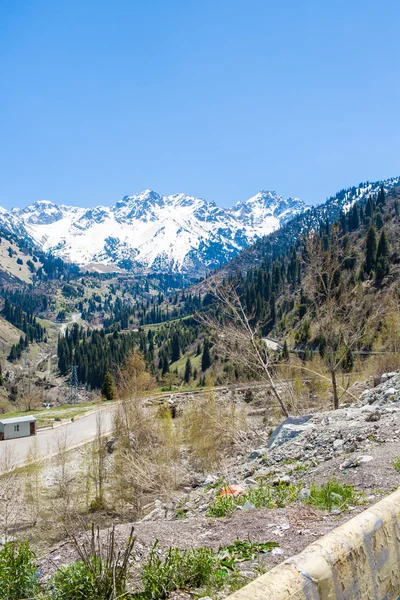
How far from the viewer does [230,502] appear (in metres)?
8.40

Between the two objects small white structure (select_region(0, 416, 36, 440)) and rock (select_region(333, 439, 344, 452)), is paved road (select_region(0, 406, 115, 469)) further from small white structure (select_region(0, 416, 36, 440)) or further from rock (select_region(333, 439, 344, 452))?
rock (select_region(333, 439, 344, 452))

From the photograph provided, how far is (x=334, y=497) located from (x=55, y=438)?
45.6 meters

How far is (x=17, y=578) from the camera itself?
5.27m

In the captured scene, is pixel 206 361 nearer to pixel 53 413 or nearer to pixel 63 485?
pixel 53 413

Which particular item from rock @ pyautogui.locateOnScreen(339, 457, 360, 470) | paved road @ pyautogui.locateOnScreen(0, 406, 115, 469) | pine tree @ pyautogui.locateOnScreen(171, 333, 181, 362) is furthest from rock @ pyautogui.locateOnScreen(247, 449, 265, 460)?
pine tree @ pyautogui.locateOnScreen(171, 333, 181, 362)

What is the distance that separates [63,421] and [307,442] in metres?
52.7

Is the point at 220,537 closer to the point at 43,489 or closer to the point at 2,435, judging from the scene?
the point at 43,489

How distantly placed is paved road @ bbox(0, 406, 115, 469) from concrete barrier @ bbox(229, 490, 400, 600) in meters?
40.7

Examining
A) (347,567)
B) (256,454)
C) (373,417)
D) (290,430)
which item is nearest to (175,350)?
(256,454)

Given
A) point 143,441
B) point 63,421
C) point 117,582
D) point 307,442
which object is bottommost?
point 63,421

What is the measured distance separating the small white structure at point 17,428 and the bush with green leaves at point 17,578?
166ft

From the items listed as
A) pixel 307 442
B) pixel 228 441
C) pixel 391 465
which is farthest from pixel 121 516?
pixel 391 465

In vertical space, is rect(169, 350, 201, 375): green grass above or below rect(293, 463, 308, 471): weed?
below

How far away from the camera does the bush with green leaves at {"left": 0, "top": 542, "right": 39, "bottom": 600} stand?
16.9 ft
